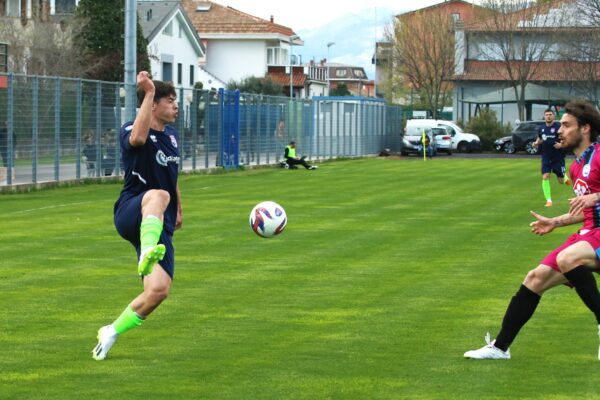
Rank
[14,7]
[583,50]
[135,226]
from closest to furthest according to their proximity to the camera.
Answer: [135,226], [14,7], [583,50]

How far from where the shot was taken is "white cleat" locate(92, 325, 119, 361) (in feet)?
29.5

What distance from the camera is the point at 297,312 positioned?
1146 centimetres

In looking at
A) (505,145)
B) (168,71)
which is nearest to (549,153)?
(505,145)

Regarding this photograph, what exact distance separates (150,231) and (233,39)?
98.6m

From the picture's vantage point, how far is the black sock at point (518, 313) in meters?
9.04

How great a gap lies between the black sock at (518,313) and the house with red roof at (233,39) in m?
94.8

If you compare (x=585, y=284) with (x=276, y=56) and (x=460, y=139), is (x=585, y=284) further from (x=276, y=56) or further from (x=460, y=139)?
(x=276, y=56)

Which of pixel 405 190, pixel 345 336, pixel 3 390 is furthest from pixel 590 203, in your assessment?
pixel 405 190

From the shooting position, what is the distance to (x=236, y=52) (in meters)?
106

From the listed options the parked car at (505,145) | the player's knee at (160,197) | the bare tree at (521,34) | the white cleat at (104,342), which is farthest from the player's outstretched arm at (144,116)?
the bare tree at (521,34)

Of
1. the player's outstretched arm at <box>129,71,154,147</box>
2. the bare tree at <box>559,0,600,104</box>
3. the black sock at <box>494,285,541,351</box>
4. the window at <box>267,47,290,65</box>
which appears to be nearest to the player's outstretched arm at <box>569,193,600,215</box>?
the black sock at <box>494,285,541,351</box>

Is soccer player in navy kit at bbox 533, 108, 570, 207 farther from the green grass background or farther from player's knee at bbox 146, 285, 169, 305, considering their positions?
player's knee at bbox 146, 285, 169, 305

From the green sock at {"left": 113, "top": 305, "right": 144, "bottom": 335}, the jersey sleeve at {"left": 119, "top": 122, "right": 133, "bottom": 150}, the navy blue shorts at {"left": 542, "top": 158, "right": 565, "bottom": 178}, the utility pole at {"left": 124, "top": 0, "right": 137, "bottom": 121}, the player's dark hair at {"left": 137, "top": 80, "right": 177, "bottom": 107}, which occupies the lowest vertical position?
the green sock at {"left": 113, "top": 305, "right": 144, "bottom": 335}

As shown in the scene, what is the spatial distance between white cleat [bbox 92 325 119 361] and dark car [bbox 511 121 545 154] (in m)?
57.5
